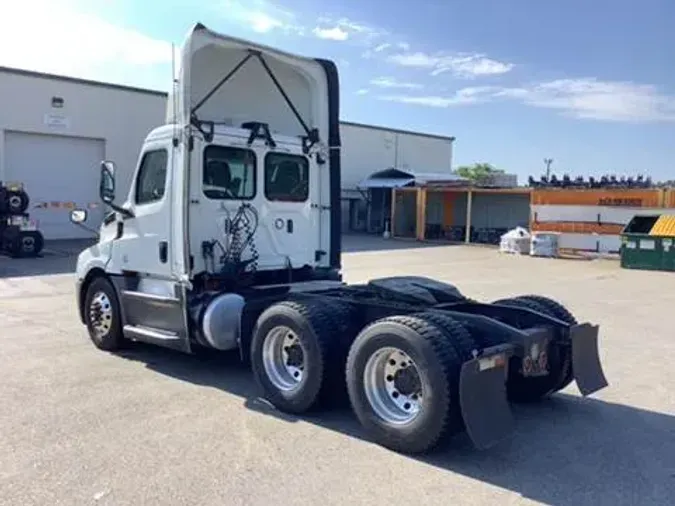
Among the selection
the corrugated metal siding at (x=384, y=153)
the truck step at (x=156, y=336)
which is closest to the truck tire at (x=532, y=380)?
the truck step at (x=156, y=336)

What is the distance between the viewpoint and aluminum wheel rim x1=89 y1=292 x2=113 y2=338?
24.7 ft

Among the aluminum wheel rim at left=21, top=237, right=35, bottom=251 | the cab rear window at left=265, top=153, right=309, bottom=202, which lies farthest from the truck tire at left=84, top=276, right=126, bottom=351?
the aluminum wheel rim at left=21, top=237, right=35, bottom=251

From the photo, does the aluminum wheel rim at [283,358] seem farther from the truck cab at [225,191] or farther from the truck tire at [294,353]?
the truck cab at [225,191]

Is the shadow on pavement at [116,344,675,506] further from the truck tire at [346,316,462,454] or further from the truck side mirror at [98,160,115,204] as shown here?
the truck side mirror at [98,160,115,204]

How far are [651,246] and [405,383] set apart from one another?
17293 millimetres

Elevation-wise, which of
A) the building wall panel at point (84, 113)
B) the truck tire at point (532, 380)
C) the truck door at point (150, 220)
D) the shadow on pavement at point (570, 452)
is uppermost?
the building wall panel at point (84, 113)

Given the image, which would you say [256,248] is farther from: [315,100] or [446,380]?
[446,380]

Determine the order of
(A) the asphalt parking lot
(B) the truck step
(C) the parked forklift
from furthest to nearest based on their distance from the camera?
(C) the parked forklift < (B) the truck step < (A) the asphalt parking lot

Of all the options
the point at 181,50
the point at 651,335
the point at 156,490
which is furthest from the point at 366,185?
the point at 156,490

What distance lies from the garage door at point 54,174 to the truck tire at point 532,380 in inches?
861

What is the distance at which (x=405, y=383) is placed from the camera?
4.88 meters

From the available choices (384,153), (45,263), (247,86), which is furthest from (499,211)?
(247,86)

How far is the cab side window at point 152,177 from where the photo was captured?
6.78 meters

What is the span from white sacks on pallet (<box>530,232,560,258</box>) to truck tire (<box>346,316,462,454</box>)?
19.9 metres
